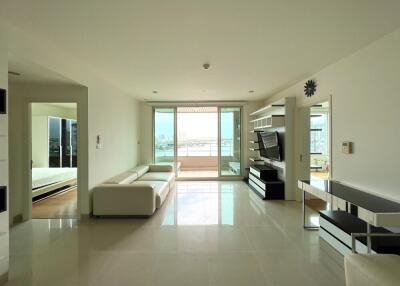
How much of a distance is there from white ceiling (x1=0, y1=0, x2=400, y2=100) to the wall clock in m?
0.32

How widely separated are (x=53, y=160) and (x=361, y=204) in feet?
26.9

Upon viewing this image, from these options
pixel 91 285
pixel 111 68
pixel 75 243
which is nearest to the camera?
pixel 91 285

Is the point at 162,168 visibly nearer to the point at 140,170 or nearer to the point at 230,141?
the point at 140,170

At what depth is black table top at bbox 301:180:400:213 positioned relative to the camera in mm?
2389

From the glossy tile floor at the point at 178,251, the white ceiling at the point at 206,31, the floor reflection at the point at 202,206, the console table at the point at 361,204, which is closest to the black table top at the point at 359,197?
the console table at the point at 361,204

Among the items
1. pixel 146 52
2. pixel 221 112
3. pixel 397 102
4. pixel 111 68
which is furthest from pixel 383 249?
pixel 221 112

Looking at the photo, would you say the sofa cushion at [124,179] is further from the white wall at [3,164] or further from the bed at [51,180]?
the white wall at [3,164]

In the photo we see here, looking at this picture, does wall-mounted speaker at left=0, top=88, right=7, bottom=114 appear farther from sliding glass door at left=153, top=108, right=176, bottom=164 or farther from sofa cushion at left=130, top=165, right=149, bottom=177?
sliding glass door at left=153, top=108, right=176, bottom=164

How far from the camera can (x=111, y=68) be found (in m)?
4.14

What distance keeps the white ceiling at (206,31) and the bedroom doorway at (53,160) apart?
3004 mm

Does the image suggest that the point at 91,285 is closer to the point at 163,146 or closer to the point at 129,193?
the point at 129,193

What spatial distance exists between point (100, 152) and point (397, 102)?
445cm

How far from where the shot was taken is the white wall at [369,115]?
2752 mm

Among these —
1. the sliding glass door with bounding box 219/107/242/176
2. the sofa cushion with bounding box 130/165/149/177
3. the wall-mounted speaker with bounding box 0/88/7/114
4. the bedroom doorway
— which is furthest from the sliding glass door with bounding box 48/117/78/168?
the wall-mounted speaker with bounding box 0/88/7/114
